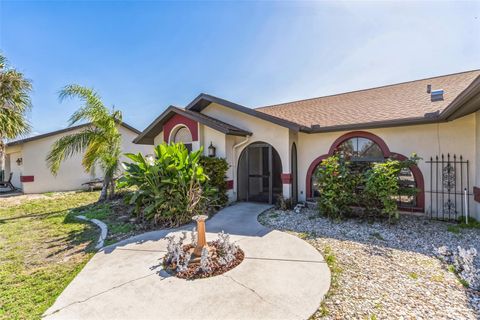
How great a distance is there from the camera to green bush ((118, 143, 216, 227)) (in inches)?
289

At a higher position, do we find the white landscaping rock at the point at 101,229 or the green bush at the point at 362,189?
the green bush at the point at 362,189

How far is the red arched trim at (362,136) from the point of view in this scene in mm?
8555

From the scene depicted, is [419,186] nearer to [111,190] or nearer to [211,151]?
[211,151]

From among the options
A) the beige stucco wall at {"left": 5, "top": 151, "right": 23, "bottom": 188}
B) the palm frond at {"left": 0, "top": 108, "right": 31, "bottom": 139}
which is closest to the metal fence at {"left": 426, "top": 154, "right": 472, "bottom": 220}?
the palm frond at {"left": 0, "top": 108, "right": 31, "bottom": 139}

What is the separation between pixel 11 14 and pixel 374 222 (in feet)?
47.1

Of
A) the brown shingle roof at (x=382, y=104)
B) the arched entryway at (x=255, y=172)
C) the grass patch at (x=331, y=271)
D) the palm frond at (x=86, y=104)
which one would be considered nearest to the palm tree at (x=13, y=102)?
the palm frond at (x=86, y=104)

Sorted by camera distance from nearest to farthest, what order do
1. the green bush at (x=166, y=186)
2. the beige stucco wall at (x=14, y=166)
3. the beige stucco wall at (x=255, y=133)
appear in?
the green bush at (x=166, y=186) < the beige stucco wall at (x=255, y=133) < the beige stucco wall at (x=14, y=166)

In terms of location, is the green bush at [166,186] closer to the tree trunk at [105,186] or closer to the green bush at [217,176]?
the green bush at [217,176]

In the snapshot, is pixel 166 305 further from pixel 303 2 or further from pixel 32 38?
pixel 32 38

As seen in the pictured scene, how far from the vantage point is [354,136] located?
912cm

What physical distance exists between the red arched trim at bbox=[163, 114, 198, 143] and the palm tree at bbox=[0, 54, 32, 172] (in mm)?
7169

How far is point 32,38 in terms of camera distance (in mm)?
9500

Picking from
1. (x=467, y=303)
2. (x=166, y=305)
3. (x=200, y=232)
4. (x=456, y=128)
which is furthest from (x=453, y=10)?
(x=166, y=305)

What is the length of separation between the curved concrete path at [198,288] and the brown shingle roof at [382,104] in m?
6.00
